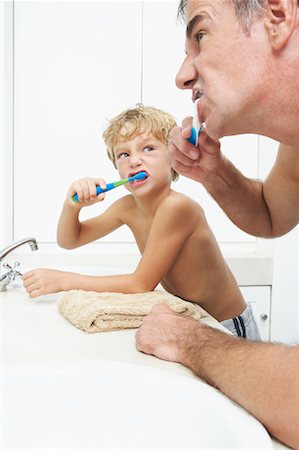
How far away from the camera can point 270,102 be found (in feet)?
→ 2.32

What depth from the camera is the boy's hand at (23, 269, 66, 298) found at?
1012 millimetres

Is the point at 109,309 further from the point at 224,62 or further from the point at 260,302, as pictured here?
the point at 260,302

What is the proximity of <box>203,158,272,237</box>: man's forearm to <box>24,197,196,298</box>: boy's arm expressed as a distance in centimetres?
9

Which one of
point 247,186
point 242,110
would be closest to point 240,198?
point 247,186

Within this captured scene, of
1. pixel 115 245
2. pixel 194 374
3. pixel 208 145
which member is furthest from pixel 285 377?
pixel 115 245

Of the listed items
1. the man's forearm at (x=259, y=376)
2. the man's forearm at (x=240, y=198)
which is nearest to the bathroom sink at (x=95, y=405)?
the man's forearm at (x=259, y=376)

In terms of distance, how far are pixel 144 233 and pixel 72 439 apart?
0.79 metres

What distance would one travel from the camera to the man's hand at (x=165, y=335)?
64 cm

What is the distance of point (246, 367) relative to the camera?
487 millimetres

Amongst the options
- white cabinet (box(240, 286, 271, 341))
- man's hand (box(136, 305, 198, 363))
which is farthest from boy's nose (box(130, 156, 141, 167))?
white cabinet (box(240, 286, 271, 341))

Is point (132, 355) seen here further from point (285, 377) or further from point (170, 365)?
point (285, 377)

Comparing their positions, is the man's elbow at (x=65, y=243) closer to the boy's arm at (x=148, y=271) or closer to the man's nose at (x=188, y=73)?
the boy's arm at (x=148, y=271)

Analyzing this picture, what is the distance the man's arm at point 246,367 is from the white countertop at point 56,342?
26 millimetres

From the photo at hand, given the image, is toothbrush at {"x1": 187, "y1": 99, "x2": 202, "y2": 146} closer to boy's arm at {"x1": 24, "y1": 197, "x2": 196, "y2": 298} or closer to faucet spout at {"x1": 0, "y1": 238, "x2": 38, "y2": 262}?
boy's arm at {"x1": 24, "y1": 197, "x2": 196, "y2": 298}
